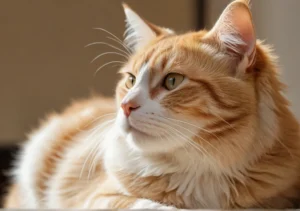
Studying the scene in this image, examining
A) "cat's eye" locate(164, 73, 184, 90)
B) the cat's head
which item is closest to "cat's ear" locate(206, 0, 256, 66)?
the cat's head

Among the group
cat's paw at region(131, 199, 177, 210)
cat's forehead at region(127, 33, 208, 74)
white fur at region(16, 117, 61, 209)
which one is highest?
cat's forehead at region(127, 33, 208, 74)

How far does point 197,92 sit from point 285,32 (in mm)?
1077

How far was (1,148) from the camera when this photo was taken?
2824mm

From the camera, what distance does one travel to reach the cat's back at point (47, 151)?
5.97 feet

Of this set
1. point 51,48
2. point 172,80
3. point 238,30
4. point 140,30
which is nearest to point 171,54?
point 172,80

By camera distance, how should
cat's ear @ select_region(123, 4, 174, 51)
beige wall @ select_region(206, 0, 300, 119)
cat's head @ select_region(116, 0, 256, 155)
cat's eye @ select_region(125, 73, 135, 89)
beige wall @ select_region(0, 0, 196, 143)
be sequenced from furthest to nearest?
beige wall @ select_region(0, 0, 196, 143) → beige wall @ select_region(206, 0, 300, 119) → cat's ear @ select_region(123, 4, 174, 51) → cat's eye @ select_region(125, 73, 135, 89) → cat's head @ select_region(116, 0, 256, 155)

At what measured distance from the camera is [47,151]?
6.16 feet

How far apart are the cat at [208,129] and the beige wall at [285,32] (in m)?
0.68

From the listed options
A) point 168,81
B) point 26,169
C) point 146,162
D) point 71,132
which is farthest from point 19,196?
point 168,81

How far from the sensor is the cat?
123 cm

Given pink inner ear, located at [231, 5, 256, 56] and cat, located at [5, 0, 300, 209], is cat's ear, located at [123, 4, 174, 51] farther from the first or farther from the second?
pink inner ear, located at [231, 5, 256, 56]

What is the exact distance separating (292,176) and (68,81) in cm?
185

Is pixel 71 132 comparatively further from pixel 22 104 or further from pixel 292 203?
pixel 22 104

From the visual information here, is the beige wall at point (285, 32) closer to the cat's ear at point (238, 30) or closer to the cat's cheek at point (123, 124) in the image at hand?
the cat's ear at point (238, 30)
